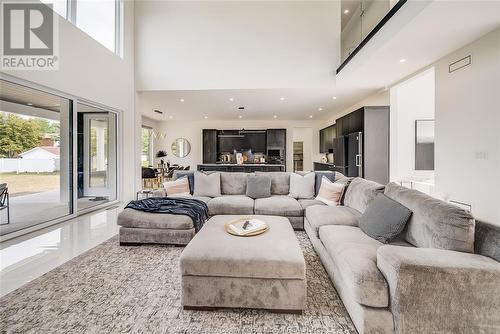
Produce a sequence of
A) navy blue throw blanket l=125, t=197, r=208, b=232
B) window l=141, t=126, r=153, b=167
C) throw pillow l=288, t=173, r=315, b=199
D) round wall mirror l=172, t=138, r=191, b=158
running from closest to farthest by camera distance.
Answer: navy blue throw blanket l=125, t=197, r=208, b=232
throw pillow l=288, t=173, r=315, b=199
window l=141, t=126, r=153, b=167
round wall mirror l=172, t=138, r=191, b=158

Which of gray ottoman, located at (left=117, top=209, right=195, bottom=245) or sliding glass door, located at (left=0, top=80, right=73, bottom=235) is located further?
sliding glass door, located at (left=0, top=80, right=73, bottom=235)

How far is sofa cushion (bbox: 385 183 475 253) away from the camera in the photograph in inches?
66.9

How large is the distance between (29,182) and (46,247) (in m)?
1.72

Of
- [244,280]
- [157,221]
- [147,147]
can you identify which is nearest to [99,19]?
[157,221]

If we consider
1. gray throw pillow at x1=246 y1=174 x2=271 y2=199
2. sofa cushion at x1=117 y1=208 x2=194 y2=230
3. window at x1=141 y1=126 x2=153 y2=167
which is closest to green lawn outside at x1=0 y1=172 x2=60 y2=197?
sofa cushion at x1=117 y1=208 x2=194 y2=230

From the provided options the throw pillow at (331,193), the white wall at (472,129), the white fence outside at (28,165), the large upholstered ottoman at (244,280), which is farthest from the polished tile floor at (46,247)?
the white wall at (472,129)

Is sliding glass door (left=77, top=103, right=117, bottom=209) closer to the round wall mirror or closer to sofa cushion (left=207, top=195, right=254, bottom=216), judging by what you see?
sofa cushion (left=207, top=195, right=254, bottom=216)

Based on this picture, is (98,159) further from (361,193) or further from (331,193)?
(361,193)

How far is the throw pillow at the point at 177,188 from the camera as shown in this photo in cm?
452

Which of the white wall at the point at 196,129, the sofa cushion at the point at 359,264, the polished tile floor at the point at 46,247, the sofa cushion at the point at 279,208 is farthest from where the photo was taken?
the white wall at the point at 196,129

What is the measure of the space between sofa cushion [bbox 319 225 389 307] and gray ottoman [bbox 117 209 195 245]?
1791 mm

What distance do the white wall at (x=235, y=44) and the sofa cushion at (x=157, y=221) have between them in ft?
12.3

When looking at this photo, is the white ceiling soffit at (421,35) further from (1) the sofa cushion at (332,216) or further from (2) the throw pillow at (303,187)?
(1) the sofa cushion at (332,216)

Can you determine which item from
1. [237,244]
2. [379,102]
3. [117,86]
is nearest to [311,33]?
[379,102]
